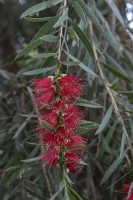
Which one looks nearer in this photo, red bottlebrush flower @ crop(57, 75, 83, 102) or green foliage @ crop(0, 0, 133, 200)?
red bottlebrush flower @ crop(57, 75, 83, 102)

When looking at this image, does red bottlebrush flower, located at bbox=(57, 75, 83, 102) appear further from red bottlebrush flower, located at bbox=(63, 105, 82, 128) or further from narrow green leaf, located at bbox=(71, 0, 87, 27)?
narrow green leaf, located at bbox=(71, 0, 87, 27)

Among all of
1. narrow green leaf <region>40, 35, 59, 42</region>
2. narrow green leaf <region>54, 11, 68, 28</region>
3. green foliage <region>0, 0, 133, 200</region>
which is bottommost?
green foliage <region>0, 0, 133, 200</region>

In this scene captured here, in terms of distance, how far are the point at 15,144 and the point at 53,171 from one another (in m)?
0.21

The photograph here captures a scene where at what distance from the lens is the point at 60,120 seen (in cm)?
88

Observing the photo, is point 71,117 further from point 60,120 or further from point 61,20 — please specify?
point 61,20

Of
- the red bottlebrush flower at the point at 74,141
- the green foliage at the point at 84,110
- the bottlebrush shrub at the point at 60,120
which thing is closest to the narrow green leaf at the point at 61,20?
the green foliage at the point at 84,110

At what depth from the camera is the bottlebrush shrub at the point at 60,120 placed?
0.87 m

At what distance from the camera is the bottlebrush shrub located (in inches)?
34.4

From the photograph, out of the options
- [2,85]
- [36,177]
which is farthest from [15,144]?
[2,85]

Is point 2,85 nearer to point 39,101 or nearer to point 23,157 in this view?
point 23,157

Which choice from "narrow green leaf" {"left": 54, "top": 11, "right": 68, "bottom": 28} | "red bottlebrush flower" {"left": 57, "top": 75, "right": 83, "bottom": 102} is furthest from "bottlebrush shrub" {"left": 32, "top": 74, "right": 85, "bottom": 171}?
"narrow green leaf" {"left": 54, "top": 11, "right": 68, "bottom": 28}

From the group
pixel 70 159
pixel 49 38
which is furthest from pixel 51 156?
pixel 49 38

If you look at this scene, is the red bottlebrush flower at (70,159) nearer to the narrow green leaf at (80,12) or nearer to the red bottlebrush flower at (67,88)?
Result: the red bottlebrush flower at (67,88)

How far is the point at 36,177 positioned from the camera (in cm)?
137
